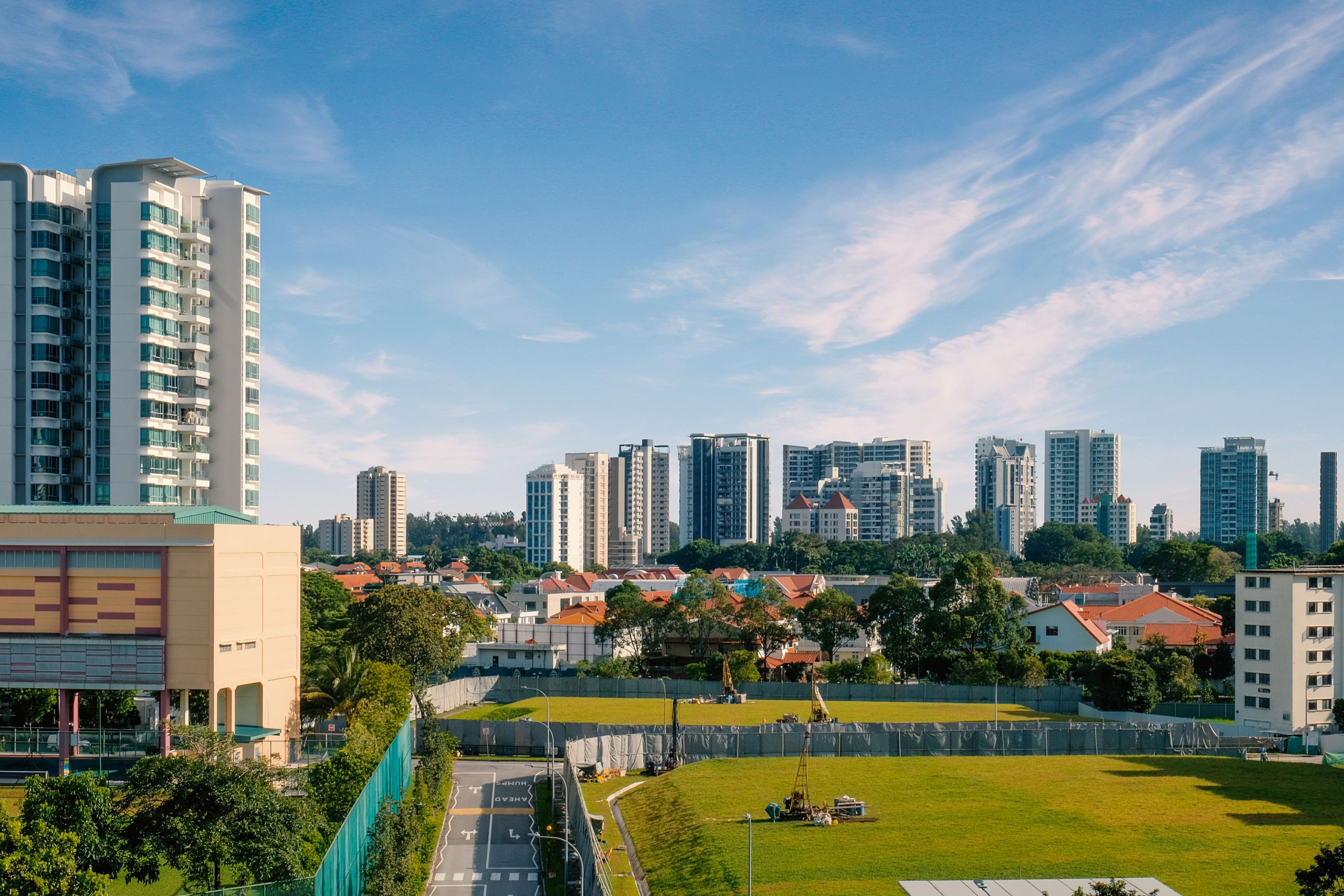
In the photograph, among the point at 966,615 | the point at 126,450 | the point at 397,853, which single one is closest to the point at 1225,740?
the point at 966,615

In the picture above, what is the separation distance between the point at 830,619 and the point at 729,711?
1013 inches

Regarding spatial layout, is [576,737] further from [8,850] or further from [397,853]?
[8,850]

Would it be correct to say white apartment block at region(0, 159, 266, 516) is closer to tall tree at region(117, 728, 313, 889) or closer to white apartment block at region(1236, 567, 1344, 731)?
tall tree at region(117, 728, 313, 889)

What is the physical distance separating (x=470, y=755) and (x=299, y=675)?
1879cm

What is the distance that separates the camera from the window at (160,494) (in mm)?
88562

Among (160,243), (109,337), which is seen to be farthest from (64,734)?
(160,243)

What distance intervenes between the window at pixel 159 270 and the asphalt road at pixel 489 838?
147 ft

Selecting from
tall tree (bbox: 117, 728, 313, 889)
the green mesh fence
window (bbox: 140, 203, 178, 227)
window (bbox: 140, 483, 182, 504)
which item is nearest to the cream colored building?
the green mesh fence

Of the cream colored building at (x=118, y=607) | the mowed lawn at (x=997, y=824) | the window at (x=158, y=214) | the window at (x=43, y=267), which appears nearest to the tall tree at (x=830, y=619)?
the mowed lawn at (x=997, y=824)

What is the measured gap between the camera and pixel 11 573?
57.8 m

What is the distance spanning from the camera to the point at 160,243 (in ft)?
294

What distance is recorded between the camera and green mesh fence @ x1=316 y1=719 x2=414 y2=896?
3288 centimetres

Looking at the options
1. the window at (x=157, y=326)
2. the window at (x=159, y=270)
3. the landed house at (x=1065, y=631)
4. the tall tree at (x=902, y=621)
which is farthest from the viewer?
the landed house at (x=1065, y=631)

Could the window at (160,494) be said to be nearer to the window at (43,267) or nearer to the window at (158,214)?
the window at (43,267)
